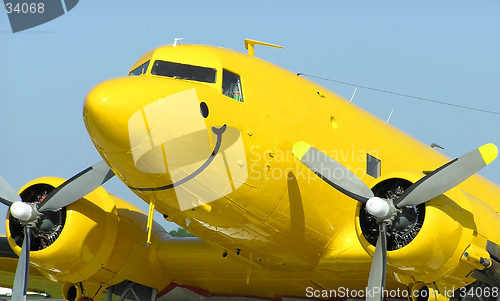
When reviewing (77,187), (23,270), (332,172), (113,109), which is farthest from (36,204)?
(332,172)

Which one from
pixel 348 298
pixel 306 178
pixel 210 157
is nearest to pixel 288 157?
pixel 306 178

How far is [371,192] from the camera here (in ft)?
30.6

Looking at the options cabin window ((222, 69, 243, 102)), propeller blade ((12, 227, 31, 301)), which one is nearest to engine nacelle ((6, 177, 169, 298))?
propeller blade ((12, 227, 31, 301))

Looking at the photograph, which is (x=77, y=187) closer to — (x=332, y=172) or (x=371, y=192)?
(x=332, y=172)

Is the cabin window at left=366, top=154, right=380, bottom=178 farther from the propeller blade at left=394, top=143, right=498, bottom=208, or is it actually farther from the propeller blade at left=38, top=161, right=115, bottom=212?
Answer: the propeller blade at left=38, top=161, right=115, bottom=212

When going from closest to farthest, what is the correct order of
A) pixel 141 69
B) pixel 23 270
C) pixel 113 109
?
pixel 113 109, pixel 141 69, pixel 23 270

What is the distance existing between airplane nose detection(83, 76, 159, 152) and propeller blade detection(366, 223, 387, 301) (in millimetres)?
3672

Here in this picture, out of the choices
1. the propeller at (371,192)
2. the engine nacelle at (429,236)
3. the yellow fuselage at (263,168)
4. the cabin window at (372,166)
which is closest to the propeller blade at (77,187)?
the yellow fuselage at (263,168)

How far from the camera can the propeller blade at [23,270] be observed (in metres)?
11.2

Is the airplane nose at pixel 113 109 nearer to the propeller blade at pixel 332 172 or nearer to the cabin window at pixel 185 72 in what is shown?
the cabin window at pixel 185 72

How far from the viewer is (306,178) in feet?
32.4

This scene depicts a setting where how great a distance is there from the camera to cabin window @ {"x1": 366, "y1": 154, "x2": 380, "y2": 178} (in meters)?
10.7

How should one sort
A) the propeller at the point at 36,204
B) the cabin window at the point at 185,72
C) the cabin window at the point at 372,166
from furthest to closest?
the propeller at the point at 36,204 < the cabin window at the point at 372,166 < the cabin window at the point at 185,72

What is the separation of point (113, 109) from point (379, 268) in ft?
14.2
